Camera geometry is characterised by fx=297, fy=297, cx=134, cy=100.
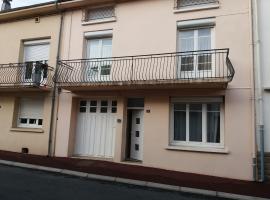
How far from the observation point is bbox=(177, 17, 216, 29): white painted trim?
1051 cm

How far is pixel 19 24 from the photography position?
559 inches

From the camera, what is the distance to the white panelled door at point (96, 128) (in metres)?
11.9

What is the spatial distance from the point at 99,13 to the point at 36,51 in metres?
3.58

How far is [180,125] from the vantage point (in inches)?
428

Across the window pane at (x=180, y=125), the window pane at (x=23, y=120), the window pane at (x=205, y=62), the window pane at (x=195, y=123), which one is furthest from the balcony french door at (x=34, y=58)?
the window pane at (x=205, y=62)

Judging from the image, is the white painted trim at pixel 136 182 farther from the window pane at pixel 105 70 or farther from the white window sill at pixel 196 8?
the white window sill at pixel 196 8

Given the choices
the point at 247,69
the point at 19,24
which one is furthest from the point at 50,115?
the point at 247,69

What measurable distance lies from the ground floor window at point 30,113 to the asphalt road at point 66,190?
467 centimetres

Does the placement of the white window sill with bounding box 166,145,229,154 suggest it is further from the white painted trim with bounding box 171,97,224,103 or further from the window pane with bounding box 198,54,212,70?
the window pane with bounding box 198,54,212,70

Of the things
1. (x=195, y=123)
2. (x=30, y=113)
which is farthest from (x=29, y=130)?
(x=195, y=123)

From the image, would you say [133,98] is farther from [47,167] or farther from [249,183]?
[249,183]

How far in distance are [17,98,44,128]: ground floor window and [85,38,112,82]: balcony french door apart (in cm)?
278

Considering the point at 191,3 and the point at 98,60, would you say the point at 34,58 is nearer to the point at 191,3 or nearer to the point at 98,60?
the point at 98,60

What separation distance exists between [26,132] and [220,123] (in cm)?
820
